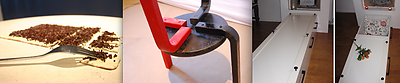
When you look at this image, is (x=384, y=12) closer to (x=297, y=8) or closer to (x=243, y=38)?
(x=297, y=8)

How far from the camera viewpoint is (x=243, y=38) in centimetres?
163

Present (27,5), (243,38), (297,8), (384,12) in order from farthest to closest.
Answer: (27,5), (243,38), (297,8), (384,12)

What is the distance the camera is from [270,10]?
74cm

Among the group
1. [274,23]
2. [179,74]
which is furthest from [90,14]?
[274,23]

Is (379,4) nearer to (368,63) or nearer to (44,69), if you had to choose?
(368,63)

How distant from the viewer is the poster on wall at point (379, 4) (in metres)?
0.52

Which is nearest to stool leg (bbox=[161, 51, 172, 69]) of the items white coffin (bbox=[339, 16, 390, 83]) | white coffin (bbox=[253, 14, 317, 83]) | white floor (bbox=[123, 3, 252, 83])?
white floor (bbox=[123, 3, 252, 83])

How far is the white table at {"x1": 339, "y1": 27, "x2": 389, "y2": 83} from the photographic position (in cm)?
56

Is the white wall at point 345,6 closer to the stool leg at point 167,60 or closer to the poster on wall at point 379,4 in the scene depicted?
the poster on wall at point 379,4

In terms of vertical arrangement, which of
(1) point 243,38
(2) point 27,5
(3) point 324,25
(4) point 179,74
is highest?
(2) point 27,5

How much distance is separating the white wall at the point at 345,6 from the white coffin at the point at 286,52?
0.20 ft

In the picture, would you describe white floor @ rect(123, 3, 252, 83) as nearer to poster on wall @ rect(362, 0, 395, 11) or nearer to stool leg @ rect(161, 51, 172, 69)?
stool leg @ rect(161, 51, 172, 69)

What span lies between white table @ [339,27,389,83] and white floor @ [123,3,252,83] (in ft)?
1.87

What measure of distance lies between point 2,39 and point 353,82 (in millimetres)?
2783
